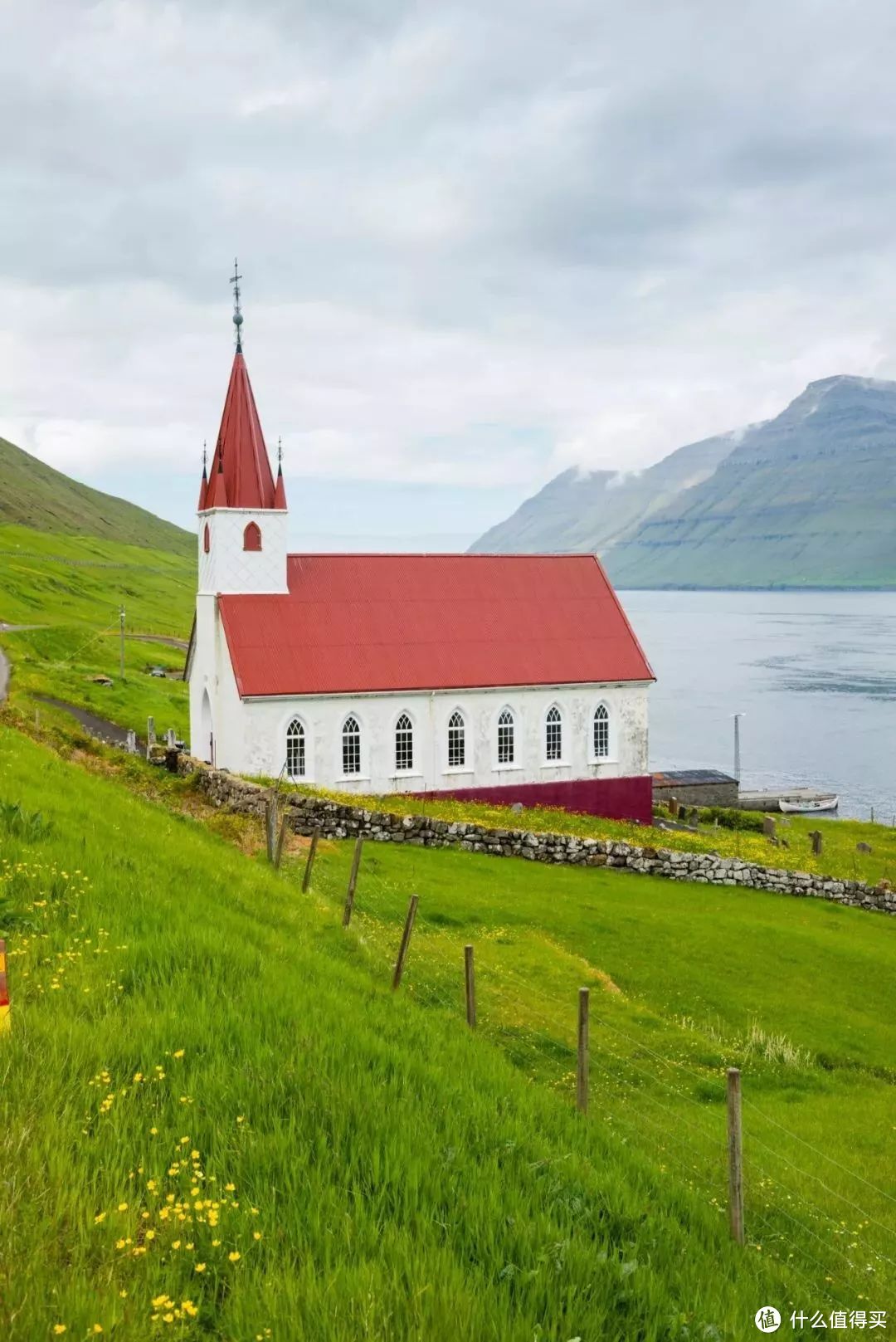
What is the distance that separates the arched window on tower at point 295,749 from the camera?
133 feet

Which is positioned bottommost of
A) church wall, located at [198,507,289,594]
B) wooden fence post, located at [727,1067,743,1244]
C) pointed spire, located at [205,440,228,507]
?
wooden fence post, located at [727,1067,743,1244]

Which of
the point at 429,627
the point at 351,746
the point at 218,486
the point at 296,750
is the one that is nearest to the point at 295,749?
the point at 296,750

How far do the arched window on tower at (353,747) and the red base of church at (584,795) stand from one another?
2.82 m

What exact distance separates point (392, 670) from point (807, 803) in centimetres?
3529

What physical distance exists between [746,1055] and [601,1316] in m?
12.0

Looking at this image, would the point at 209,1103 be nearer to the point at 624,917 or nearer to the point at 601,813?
the point at 624,917

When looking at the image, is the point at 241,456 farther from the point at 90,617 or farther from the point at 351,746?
the point at 90,617

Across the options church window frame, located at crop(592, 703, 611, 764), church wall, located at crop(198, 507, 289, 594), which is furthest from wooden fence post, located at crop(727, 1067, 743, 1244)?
church window frame, located at crop(592, 703, 611, 764)

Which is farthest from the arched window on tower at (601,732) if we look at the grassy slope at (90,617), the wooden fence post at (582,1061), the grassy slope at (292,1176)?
the wooden fence post at (582,1061)

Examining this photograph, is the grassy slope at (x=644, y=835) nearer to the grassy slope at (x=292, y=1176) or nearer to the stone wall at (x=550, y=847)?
the stone wall at (x=550, y=847)

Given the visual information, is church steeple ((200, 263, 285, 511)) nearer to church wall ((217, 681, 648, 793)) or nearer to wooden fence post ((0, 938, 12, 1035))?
church wall ((217, 681, 648, 793))

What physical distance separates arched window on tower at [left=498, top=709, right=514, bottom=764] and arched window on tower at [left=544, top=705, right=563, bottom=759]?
1612 mm

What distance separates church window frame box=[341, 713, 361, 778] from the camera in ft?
136

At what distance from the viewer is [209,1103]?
754 centimetres
